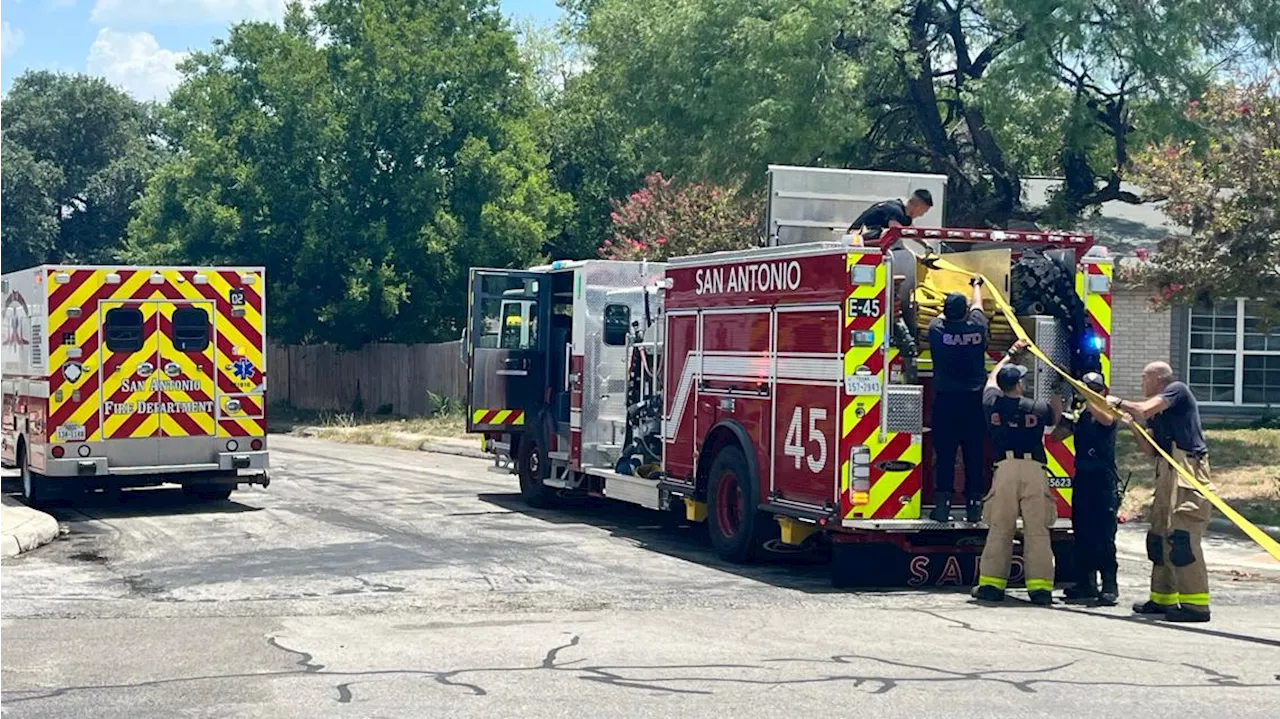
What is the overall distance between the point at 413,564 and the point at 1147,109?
13.5 metres

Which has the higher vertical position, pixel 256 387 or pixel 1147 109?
pixel 1147 109

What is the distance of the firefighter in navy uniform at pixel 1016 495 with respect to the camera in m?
11.2

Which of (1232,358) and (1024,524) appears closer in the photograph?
(1024,524)

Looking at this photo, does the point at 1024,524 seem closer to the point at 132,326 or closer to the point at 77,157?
the point at 132,326

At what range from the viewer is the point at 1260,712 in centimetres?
761

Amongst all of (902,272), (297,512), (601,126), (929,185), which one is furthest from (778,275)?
(601,126)

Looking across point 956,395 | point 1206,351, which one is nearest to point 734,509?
point 956,395

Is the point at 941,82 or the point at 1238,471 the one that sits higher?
the point at 941,82

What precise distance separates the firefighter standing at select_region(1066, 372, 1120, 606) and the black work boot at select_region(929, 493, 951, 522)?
35.9 inches

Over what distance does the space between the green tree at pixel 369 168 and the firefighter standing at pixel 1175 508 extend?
84.7 feet

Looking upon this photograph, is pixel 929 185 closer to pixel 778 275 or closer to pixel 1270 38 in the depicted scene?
pixel 778 275

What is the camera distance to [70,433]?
16688 mm

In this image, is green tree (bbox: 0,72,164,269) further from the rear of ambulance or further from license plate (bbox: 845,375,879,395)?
license plate (bbox: 845,375,879,395)

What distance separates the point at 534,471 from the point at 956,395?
704 cm
